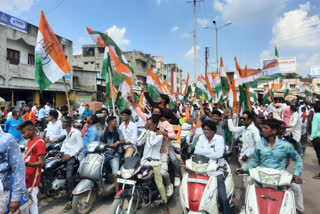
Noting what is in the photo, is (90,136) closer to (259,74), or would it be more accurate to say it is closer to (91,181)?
(91,181)

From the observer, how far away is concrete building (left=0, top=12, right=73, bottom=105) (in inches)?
665

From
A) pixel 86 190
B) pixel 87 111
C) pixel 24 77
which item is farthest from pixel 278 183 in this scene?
pixel 24 77

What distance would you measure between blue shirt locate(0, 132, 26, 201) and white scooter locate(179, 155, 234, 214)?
1818 millimetres

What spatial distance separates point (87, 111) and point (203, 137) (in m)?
7.78

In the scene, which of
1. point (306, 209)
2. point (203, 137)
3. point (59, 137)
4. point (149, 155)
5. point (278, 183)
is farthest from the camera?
point (59, 137)

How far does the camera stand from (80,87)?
2633 cm

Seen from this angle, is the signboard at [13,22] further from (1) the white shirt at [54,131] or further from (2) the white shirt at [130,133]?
(2) the white shirt at [130,133]

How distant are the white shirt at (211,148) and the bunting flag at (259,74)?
3.40 metres

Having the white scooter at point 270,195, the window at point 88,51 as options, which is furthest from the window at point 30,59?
the white scooter at point 270,195

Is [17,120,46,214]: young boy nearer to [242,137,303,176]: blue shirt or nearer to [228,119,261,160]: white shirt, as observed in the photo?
[242,137,303,176]: blue shirt

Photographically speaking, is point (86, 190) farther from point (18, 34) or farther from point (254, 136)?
point (18, 34)

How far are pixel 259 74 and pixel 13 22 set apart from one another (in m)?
18.9

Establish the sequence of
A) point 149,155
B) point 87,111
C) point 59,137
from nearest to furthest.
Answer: point 149,155
point 59,137
point 87,111

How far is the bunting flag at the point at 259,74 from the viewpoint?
6.20 metres
